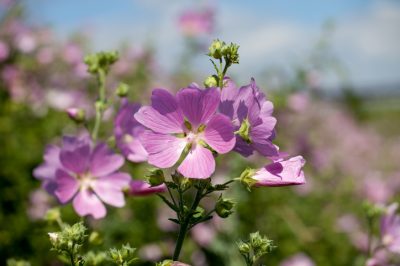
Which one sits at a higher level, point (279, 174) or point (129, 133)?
point (279, 174)

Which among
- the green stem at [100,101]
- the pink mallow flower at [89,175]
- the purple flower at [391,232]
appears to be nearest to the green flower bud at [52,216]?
the pink mallow flower at [89,175]

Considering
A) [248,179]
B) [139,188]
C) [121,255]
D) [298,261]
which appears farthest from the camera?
[298,261]

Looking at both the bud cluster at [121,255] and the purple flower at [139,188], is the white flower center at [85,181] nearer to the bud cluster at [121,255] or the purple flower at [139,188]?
the purple flower at [139,188]

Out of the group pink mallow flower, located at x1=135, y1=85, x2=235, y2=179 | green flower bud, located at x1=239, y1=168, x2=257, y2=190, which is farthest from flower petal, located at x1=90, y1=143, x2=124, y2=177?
green flower bud, located at x1=239, y1=168, x2=257, y2=190

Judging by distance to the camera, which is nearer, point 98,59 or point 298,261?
point 98,59

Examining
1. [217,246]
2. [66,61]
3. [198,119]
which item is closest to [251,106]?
[198,119]

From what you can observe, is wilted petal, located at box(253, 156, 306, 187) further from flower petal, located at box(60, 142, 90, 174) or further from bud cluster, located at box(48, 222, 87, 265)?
flower petal, located at box(60, 142, 90, 174)

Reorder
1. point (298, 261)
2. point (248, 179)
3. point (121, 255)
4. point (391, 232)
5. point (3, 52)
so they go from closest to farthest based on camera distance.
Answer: point (121, 255) < point (248, 179) < point (391, 232) < point (298, 261) < point (3, 52)

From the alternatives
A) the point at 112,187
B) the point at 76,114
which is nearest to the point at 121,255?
the point at 112,187

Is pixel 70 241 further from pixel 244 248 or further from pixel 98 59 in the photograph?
pixel 98 59
